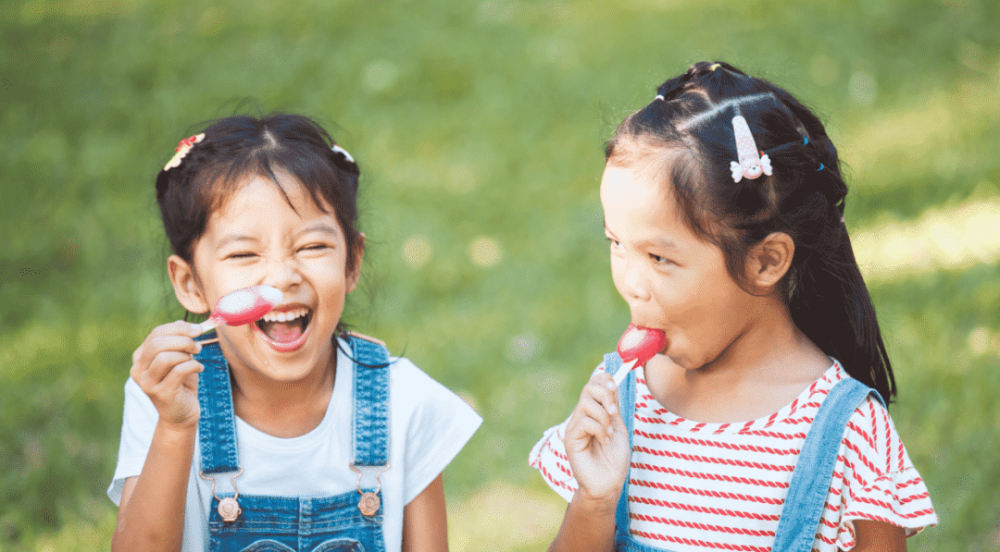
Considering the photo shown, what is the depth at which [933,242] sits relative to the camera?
157 inches

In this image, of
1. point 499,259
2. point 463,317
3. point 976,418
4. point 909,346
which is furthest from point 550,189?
point 976,418

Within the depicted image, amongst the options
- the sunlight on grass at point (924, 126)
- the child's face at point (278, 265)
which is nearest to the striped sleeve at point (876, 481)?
the child's face at point (278, 265)

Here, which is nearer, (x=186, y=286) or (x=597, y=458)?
(x=597, y=458)

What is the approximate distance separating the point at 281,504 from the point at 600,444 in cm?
71

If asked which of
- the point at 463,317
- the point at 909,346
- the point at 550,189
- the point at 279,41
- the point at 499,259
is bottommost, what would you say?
the point at 909,346

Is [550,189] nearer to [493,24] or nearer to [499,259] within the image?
[499,259]

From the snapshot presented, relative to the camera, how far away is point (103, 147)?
4754mm

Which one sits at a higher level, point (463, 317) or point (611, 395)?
point (463, 317)

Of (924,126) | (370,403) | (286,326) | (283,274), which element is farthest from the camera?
(924,126)

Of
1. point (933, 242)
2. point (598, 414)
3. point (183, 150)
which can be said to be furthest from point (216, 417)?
point (933, 242)

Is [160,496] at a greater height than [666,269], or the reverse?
[666,269]

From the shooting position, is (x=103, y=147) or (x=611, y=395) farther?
(x=103, y=147)

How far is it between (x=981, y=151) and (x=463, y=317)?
2738 millimetres

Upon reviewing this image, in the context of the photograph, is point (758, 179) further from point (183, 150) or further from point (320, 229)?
point (183, 150)
